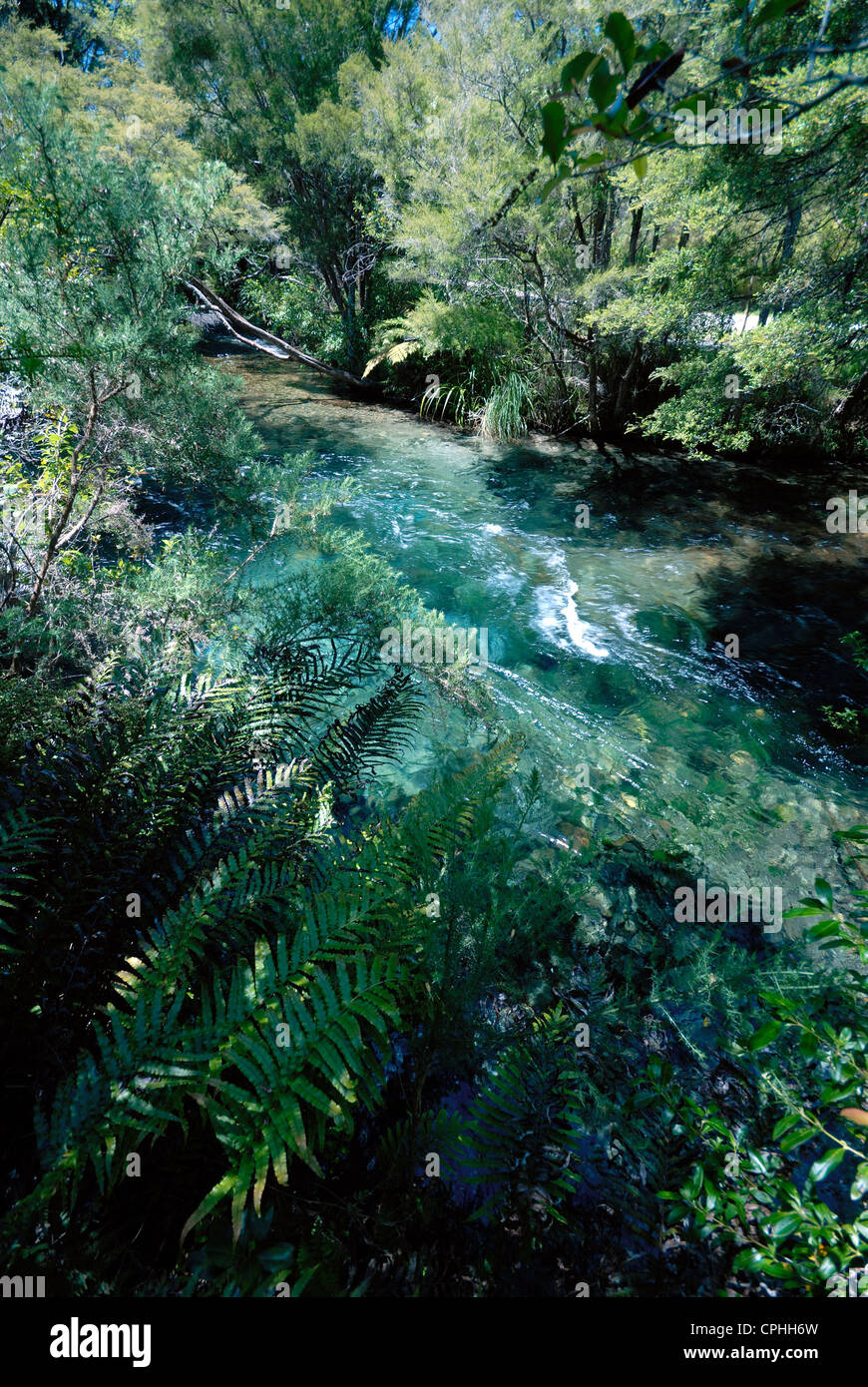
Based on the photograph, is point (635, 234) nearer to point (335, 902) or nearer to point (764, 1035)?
point (335, 902)

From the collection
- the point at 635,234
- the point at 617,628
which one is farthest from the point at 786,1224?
the point at 635,234

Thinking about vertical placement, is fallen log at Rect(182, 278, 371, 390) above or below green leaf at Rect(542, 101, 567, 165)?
above

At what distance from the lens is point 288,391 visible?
47.1ft

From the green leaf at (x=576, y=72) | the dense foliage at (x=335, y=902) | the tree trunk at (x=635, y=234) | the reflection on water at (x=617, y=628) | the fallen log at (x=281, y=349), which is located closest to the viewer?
the green leaf at (x=576, y=72)

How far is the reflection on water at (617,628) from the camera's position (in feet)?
14.2

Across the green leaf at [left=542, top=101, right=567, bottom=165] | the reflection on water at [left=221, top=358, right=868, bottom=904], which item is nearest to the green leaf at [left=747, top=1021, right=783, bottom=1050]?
the green leaf at [left=542, top=101, right=567, bottom=165]

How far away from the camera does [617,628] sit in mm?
6781

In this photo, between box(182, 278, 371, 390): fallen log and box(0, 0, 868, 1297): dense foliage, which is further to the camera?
box(182, 278, 371, 390): fallen log

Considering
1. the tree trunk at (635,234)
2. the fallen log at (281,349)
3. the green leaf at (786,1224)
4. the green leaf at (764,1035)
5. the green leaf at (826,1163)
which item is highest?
the fallen log at (281,349)

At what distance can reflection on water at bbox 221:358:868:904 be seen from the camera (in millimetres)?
4332

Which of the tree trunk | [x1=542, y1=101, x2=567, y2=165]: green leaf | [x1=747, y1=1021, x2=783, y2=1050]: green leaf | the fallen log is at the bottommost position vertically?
[x1=747, y1=1021, x2=783, y2=1050]: green leaf

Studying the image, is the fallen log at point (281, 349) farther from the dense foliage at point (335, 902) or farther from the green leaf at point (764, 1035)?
the green leaf at point (764, 1035)

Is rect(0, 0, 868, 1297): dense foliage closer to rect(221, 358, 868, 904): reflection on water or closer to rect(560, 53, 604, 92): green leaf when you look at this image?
rect(560, 53, 604, 92): green leaf

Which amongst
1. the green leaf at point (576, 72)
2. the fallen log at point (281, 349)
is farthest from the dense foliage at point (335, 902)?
the fallen log at point (281, 349)
